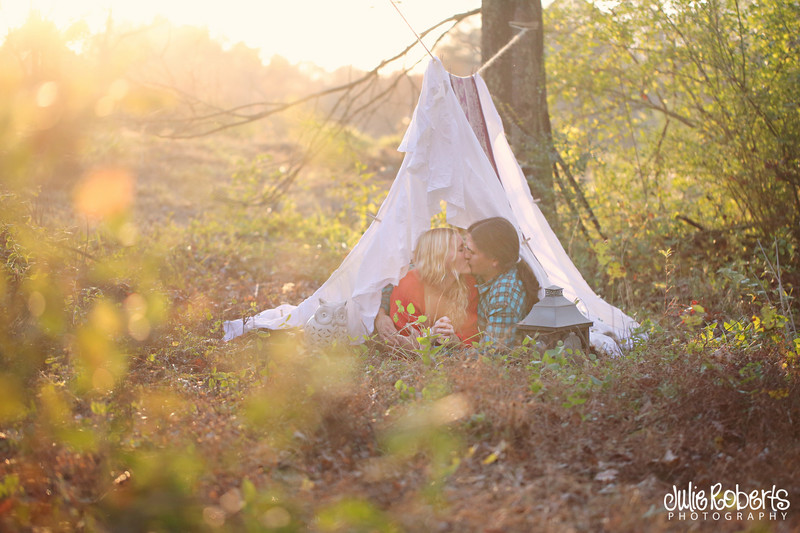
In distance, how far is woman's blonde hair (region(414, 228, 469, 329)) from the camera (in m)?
4.93

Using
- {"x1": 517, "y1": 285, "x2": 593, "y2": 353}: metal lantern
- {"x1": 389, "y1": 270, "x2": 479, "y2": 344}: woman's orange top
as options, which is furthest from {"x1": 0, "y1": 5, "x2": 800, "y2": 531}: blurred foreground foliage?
{"x1": 389, "y1": 270, "x2": 479, "y2": 344}: woman's orange top

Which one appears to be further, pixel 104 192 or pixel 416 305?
pixel 104 192

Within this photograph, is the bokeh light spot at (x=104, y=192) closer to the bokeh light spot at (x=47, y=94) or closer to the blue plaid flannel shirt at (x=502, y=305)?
the bokeh light spot at (x=47, y=94)

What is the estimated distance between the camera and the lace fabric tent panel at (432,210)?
16.8ft

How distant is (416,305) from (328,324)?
2.34 ft

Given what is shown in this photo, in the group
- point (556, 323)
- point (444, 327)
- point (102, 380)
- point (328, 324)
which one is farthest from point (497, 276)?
point (102, 380)

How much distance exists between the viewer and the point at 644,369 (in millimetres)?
3859

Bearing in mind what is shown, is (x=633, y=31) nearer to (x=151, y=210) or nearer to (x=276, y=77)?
(x=151, y=210)

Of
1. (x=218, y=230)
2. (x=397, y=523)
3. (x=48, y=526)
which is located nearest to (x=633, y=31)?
(x=218, y=230)

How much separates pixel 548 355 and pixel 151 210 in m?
9.37

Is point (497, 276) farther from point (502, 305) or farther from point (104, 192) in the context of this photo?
point (104, 192)

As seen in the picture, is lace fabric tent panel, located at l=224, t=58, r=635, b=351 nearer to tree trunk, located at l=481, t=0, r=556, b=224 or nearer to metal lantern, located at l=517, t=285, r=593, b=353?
metal lantern, located at l=517, t=285, r=593, b=353

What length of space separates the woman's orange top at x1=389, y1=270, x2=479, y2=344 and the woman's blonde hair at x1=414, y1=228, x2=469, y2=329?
50 millimetres

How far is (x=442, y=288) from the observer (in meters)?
5.01
